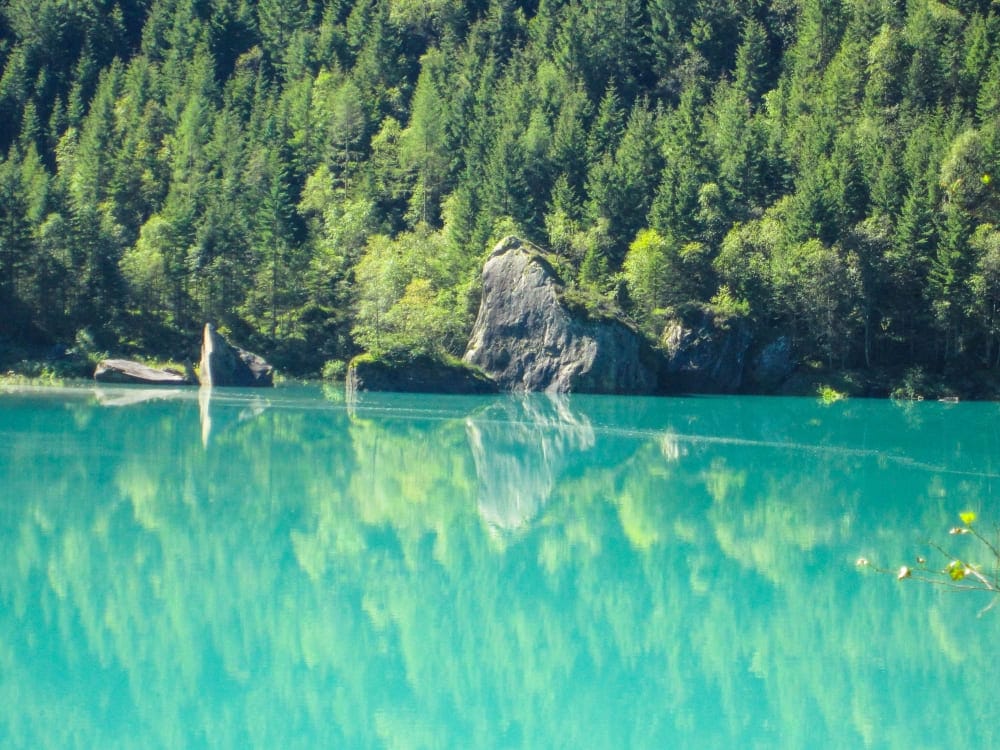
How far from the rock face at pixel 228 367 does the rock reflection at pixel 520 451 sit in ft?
48.4

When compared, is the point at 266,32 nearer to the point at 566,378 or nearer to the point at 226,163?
the point at 226,163

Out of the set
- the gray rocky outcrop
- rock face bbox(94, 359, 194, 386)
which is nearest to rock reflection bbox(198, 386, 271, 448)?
rock face bbox(94, 359, 194, 386)

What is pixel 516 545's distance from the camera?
20734 millimetres

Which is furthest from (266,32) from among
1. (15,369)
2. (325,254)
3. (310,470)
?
(310,470)

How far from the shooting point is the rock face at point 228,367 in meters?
59.8

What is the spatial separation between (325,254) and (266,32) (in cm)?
5160

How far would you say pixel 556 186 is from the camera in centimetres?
7906

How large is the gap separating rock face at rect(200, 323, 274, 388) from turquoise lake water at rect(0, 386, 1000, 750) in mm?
25950

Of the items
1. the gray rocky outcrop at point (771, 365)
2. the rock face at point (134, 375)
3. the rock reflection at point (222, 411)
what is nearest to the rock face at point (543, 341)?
the gray rocky outcrop at point (771, 365)

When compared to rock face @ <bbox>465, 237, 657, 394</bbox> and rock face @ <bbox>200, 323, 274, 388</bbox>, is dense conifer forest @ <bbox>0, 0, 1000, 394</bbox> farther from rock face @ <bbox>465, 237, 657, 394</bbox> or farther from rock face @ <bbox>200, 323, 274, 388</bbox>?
rock face @ <bbox>200, 323, 274, 388</bbox>

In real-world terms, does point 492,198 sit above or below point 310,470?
above

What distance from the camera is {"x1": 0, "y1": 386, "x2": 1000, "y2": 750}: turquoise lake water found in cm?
1205

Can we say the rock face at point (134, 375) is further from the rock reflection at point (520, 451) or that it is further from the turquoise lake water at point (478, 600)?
the turquoise lake water at point (478, 600)

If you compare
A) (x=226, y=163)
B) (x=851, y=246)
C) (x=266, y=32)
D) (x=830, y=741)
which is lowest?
(x=830, y=741)
